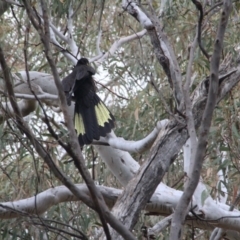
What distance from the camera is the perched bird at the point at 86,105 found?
3.63 metres

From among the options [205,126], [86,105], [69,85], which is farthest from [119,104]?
[205,126]

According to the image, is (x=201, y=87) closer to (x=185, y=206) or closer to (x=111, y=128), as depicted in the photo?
(x=111, y=128)

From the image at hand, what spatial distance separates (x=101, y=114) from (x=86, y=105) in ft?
0.39

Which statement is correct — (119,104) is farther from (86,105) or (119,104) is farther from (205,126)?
(205,126)

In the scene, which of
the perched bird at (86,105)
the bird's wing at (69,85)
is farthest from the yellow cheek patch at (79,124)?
the bird's wing at (69,85)

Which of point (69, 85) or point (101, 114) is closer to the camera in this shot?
point (69, 85)

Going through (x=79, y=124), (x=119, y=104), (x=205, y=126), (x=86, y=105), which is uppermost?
(x=119, y=104)

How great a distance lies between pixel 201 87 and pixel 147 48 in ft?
5.25

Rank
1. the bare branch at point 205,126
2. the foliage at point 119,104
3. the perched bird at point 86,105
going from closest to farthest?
the bare branch at point 205,126, the foliage at point 119,104, the perched bird at point 86,105

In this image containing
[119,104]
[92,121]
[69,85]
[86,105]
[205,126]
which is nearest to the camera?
[205,126]

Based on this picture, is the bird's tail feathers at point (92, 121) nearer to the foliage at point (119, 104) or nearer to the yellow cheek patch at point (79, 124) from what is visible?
the yellow cheek patch at point (79, 124)

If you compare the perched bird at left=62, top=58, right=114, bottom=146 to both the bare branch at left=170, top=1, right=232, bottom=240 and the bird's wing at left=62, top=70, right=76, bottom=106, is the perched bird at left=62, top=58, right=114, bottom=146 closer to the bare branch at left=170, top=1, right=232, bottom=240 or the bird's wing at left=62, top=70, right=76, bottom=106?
the bird's wing at left=62, top=70, right=76, bottom=106

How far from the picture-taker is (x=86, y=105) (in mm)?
3869

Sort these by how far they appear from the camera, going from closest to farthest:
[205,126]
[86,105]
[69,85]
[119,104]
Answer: [205,126]
[69,85]
[86,105]
[119,104]
